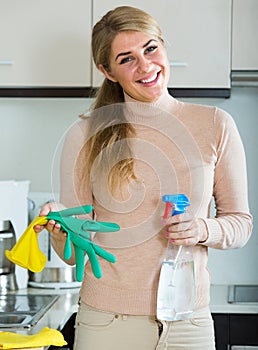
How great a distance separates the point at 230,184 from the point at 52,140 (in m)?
1.34

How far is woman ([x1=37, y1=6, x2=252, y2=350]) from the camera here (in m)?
1.61

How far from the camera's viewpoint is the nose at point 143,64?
1639mm

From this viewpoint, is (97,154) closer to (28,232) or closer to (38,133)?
(28,232)

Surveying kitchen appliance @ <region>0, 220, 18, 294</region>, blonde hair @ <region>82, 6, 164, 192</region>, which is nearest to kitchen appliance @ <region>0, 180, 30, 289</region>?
kitchen appliance @ <region>0, 220, 18, 294</region>

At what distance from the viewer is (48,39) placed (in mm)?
2580

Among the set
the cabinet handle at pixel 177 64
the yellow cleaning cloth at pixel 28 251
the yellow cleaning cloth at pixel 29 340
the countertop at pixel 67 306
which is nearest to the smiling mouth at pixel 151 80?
the yellow cleaning cloth at pixel 28 251

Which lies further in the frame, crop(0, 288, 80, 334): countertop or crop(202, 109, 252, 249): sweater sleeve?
crop(0, 288, 80, 334): countertop

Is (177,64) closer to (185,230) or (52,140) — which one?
(52,140)

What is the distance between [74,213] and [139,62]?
37 cm

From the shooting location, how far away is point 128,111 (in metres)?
1.72

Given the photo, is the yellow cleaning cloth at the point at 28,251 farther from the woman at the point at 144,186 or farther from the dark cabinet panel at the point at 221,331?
the dark cabinet panel at the point at 221,331

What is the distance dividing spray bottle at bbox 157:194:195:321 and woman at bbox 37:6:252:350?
0.02 metres

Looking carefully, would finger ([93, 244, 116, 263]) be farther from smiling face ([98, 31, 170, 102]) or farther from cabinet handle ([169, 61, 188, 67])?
cabinet handle ([169, 61, 188, 67])

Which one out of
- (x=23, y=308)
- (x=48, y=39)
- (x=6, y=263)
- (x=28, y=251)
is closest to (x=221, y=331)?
(x=23, y=308)
